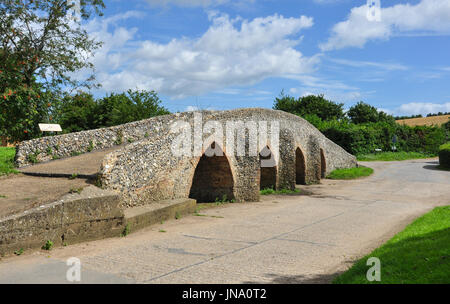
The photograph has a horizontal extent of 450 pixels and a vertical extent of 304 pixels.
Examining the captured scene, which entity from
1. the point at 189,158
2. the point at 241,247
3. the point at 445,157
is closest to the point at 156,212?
the point at 189,158

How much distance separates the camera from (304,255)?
6.68m

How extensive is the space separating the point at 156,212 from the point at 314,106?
140ft

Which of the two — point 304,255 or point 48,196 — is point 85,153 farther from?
point 304,255

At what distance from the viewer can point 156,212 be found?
9094 millimetres

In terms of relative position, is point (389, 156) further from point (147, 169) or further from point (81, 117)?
point (147, 169)

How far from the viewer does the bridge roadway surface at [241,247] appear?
548cm

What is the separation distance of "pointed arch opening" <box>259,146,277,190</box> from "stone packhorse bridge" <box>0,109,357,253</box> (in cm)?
4

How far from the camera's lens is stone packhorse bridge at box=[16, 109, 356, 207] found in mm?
9156

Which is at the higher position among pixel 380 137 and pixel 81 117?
pixel 81 117

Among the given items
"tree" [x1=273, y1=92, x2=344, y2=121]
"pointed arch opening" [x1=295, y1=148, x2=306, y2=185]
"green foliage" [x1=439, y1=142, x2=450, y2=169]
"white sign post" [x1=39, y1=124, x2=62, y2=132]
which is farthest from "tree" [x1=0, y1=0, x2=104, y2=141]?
"tree" [x1=273, y1=92, x2=344, y2=121]

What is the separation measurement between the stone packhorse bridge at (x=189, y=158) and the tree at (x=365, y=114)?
34.9 meters

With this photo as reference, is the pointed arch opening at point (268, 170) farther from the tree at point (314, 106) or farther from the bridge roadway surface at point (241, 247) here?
the tree at point (314, 106)
